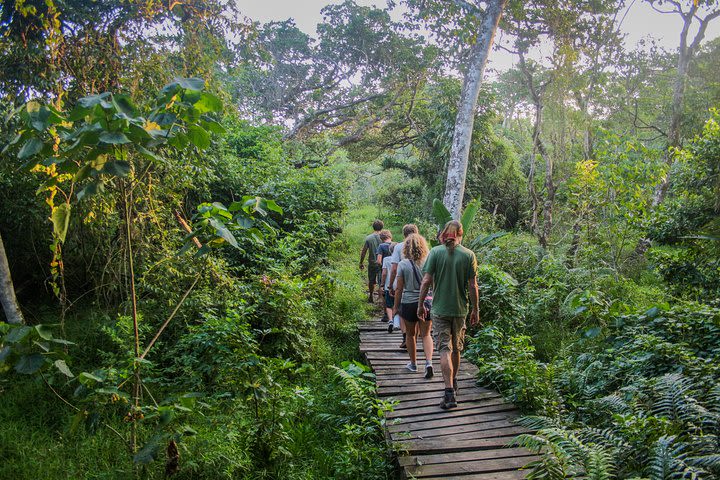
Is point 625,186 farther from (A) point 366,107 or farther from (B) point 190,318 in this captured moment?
(A) point 366,107

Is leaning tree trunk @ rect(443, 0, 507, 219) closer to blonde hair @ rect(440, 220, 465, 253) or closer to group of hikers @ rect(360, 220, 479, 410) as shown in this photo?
group of hikers @ rect(360, 220, 479, 410)

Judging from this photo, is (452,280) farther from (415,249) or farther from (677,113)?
(677,113)

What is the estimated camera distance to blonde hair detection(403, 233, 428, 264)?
6.10 m

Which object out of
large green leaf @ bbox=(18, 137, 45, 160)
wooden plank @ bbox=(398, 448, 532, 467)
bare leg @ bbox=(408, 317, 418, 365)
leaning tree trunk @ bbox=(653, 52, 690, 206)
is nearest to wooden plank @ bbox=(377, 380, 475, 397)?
bare leg @ bbox=(408, 317, 418, 365)

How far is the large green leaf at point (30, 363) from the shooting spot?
2.22 m

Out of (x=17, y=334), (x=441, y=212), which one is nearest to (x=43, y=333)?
(x=17, y=334)

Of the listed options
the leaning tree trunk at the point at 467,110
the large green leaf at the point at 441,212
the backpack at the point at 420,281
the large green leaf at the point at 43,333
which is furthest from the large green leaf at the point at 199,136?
the leaning tree trunk at the point at 467,110

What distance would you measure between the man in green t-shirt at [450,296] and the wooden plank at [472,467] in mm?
1083

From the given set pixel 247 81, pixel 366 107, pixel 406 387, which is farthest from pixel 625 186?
pixel 247 81

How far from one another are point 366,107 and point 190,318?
1542cm

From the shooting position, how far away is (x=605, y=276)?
27.9ft

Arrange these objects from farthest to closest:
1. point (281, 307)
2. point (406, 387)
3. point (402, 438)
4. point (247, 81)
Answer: point (247, 81) → point (281, 307) → point (406, 387) → point (402, 438)

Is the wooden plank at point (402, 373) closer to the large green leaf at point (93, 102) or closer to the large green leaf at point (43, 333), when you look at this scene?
the large green leaf at point (43, 333)

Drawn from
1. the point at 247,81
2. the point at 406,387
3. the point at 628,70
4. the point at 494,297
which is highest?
the point at 247,81
